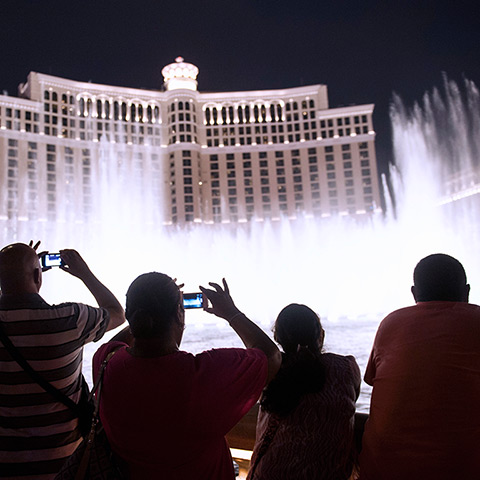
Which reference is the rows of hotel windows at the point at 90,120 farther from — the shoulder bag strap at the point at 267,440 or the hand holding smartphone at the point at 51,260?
the shoulder bag strap at the point at 267,440

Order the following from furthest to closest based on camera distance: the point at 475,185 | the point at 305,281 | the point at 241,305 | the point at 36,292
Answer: the point at 475,185, the point at 305,281, the point at 241,305, the point at 36,292

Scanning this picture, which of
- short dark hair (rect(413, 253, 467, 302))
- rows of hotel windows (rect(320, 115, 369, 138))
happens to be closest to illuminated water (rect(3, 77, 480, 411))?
short dark hair (rect(413, 253, 467, 302))

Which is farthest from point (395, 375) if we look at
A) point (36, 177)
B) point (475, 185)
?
point (36, 177)

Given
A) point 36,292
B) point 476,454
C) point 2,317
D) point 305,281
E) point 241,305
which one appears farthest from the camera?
point 305,281

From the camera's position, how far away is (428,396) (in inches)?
71.3

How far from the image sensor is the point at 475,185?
3634cm

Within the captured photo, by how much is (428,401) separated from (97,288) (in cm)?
156

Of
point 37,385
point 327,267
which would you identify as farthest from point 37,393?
point 327,267

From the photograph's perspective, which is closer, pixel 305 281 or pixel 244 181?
pixel 305 281

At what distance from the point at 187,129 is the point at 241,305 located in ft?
128

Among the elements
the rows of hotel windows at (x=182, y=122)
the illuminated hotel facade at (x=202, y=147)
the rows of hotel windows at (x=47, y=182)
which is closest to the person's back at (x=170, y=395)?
the rows of hotel windows at (x=47, y=182)

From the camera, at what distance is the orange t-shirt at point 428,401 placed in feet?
5.77

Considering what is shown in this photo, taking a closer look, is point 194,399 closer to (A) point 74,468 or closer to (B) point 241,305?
(A) point 74,468

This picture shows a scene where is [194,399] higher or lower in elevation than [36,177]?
lower
